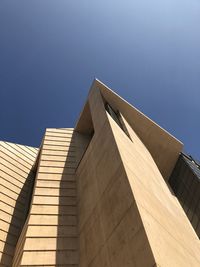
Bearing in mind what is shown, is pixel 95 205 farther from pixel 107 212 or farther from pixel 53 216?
pixel 53 216

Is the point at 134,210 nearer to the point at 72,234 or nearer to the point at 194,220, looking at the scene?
the point at 72,234

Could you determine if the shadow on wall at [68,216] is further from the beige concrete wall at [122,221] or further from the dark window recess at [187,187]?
the dark window recess at [187,187]

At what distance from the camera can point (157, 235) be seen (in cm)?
676

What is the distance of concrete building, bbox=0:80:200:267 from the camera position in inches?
283

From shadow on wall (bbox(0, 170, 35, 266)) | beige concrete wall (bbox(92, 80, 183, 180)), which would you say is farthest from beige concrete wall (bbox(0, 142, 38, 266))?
beige concrete wall (bbox(92, 80, 183, 180))

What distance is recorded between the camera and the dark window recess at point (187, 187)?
770 inches

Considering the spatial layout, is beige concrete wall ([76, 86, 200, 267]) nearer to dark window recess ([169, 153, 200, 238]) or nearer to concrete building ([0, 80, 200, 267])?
concrete building ([0, 80, 200, 267])

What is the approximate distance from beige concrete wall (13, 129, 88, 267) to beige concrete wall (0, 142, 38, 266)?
4.40 ft

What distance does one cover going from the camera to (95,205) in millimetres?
10164

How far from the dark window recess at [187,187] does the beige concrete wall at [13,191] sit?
11.9 m

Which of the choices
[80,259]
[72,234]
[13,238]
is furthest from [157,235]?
[13,238]

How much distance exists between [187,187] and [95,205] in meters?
12.9

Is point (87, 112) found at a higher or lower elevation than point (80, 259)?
higher

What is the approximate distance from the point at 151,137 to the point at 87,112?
17.6 feet
